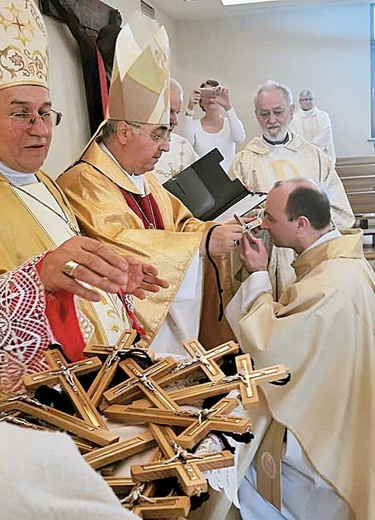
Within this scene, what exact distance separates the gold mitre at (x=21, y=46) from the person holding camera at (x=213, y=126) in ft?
9.22

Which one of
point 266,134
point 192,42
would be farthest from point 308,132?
point 266,134

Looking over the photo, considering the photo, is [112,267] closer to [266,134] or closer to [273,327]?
[273,327]

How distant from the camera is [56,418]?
2.73 feet

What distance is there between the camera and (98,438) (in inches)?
31.2

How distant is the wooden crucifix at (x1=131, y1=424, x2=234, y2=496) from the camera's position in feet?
2.31

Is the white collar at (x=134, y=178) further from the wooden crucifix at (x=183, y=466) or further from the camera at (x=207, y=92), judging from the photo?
the camera at (x=207, y=92)

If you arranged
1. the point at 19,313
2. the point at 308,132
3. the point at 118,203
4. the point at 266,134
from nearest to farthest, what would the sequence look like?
the point at 19,313
the point at 118,203
the point at 266,134
the point at 308,132

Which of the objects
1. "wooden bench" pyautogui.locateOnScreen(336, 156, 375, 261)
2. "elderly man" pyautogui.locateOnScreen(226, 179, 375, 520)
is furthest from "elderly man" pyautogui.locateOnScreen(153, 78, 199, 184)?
"wooden bench" pyautogui.locateOnScreen(336, 156, 375, 261)

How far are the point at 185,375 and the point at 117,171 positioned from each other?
1.14 m

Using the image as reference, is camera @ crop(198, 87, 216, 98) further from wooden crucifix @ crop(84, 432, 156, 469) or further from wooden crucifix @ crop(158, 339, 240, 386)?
wooden crucifix @ crop(84, 432, 156, 469)

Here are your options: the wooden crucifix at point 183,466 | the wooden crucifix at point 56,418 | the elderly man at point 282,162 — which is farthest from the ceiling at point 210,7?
the wooden crucifix at point 183,466

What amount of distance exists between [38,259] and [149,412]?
43cm

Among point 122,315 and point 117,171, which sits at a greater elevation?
point 117,171

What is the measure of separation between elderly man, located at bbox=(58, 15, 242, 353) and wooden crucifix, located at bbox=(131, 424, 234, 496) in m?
1.05
